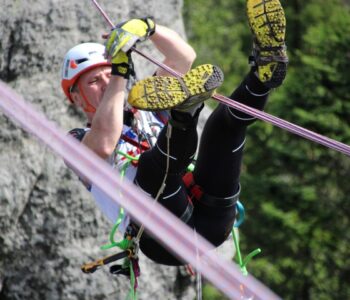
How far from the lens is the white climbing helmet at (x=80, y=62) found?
4.27m

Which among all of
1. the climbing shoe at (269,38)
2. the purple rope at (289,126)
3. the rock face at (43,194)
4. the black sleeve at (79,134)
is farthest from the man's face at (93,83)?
the rock face at (43,194)

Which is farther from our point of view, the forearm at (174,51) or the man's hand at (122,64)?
the forearm at (174,51)

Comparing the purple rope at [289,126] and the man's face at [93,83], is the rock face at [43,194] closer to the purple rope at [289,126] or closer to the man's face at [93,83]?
the man's face at [93,83]

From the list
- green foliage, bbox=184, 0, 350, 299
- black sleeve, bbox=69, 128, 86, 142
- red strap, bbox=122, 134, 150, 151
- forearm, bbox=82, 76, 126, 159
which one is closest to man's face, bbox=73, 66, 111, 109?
black sleeve, bbox=69, 128, 86, 142

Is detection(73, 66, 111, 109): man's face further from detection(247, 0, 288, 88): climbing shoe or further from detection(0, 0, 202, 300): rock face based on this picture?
detection(0, 0, 202, 300): rock face

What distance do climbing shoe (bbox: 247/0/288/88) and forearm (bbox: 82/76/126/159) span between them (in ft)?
2.01

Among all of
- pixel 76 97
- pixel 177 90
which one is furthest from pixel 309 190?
pixel 177 90

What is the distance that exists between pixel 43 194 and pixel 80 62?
1.59m

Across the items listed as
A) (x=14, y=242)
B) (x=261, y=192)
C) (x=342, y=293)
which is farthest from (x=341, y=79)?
(x=14, y=242)

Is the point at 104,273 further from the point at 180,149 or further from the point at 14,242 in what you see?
the point at 180,149

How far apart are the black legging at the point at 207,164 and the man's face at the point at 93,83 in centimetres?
57

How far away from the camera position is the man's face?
14.0 feet

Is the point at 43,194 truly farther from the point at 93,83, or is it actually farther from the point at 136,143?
the point at 136,143

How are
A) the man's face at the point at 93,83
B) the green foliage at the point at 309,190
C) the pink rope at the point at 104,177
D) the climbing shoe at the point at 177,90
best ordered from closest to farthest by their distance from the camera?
the pink rope at the point at 104,177 → the climbing shoe at the point at 177,90 → the man's face at the point at 93,83 → the green foliage at the point at 309,190
